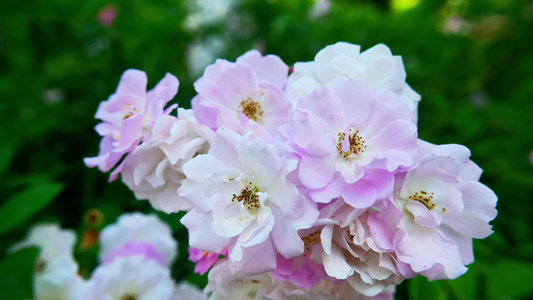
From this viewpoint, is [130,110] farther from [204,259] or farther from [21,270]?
[21,270]

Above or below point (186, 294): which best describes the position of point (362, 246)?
above

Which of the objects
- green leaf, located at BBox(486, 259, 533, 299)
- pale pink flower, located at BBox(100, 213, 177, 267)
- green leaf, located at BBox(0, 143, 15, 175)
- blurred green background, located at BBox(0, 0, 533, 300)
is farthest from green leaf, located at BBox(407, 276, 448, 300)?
green leaf, located at BBox(0, 143, 15, 175)

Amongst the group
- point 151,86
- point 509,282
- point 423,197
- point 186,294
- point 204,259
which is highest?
point 423,197

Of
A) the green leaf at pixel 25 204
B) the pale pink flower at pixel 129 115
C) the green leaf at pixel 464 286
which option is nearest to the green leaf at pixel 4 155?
the green leaf at pixel 25 204

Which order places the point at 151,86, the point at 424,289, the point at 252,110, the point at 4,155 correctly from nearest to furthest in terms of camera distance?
the point at 252,110
the point at 424,289
the point at 4,155
the point at 151,86

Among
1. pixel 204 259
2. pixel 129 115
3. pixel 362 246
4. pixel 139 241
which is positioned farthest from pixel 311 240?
pixel 139 241

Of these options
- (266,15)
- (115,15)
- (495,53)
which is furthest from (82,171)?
(495,53)

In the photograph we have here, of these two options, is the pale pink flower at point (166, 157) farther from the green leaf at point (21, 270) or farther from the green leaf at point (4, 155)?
the green leaf at point (4, 155)

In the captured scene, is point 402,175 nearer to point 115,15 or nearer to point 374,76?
point 374,76
